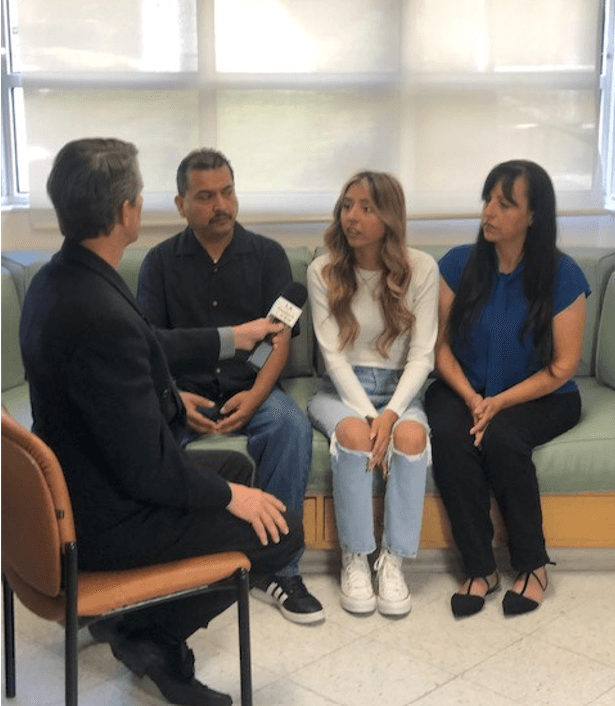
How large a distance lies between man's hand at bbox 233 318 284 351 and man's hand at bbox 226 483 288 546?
20.0 inches

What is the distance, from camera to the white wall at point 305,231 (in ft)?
14.2

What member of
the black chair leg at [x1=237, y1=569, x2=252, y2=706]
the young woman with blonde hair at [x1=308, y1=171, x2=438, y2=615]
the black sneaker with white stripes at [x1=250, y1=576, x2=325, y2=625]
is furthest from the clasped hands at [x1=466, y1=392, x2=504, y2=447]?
the black chair leg at [x1=237, y1=569, x2=252, y2=706]

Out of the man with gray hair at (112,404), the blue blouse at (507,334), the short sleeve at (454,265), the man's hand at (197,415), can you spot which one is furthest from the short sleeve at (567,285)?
the man with gray hair at (112,404)

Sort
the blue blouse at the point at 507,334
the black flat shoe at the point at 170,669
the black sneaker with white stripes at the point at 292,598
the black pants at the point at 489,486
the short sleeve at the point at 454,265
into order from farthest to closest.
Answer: the short sleeve at the point at 454,265
the blue blouse at the point at 507,334
the black pants at the point at 489,486
the black sneaker with white stripes at the point at 292,598
the black flat shoe at the point at 170,669

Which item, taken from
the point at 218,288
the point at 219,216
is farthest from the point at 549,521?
the point at 219,216

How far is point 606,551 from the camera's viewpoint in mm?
3469

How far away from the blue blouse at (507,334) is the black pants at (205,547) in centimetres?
98

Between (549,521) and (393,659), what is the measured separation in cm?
73

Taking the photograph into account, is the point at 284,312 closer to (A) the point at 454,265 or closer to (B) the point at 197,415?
(B) the point at 197,415

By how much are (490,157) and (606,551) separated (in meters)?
1.65

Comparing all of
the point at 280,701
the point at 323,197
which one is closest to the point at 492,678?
the point at 280,701

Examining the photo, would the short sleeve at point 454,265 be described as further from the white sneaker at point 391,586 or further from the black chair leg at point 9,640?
the black chair leg at point 9,640

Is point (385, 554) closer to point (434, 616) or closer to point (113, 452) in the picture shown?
point (434, 616)

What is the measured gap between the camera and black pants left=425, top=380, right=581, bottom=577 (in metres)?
3.27
